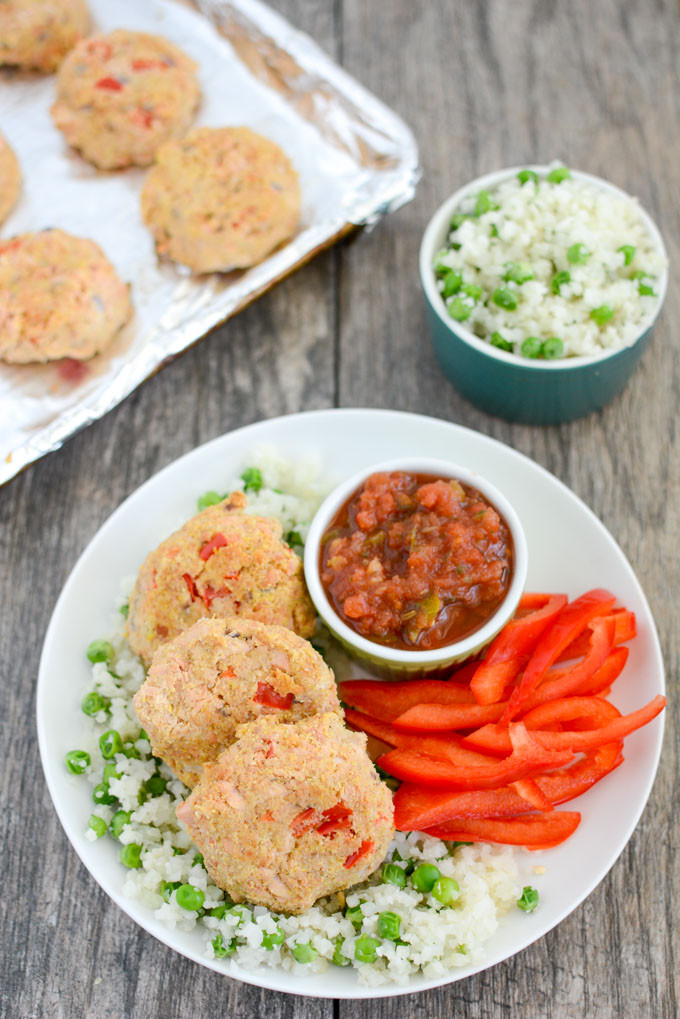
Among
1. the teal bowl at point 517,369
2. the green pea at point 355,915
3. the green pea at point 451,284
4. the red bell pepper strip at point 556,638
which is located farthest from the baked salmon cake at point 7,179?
the green pea at point 355,915

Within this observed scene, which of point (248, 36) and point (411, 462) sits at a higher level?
point (248, 36)

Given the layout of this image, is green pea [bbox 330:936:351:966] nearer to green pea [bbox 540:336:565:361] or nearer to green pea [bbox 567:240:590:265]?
green pea [bbox 540:336:565:361]

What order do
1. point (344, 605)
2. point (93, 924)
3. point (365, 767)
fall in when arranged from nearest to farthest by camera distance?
point (365, 767) < point (344, 605) < point (93, 924)

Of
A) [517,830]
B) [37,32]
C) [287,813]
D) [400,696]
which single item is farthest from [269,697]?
[37,32]

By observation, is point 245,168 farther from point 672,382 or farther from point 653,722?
point 653,722

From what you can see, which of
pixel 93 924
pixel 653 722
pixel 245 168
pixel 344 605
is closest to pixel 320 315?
pixel 245 168

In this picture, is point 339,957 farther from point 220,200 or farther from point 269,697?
point 220,200
